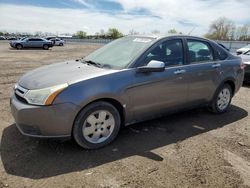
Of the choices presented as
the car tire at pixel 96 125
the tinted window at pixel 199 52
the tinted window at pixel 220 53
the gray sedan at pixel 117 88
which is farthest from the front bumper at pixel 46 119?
the tinted window at pixel 220 53

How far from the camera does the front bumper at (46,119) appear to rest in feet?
9.95

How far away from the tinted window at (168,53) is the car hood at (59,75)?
835mm

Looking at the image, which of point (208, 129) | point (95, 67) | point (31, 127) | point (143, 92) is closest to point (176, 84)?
point (143, 92)

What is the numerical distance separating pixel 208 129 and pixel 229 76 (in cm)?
141

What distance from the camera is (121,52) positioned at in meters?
4.09

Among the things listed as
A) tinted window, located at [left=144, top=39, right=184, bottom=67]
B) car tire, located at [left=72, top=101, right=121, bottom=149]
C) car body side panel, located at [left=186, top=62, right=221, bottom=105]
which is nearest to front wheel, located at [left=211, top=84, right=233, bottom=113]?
car body side panel, located at [left=186, top=62, right=221, bottom=105]

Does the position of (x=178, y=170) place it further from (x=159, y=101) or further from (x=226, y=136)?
(x=226, y=136)

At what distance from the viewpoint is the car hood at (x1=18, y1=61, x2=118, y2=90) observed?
3242 millimetres

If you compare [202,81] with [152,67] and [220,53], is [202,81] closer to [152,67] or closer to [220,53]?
[220,53]

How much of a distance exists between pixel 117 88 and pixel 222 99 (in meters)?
2.82

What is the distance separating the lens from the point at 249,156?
3.54 metres

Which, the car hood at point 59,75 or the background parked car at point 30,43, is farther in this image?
the background parked car at point 30,43

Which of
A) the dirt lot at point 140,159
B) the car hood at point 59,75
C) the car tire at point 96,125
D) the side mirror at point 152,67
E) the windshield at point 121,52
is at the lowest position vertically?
the dirt lot at point 140,159

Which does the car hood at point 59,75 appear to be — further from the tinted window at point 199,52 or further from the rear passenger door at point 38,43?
the rear passenger door at point 38,43
